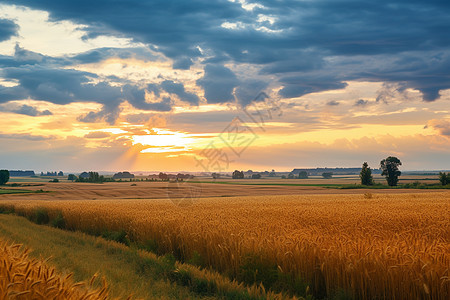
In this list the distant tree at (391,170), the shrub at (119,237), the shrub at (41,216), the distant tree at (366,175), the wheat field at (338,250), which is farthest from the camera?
the distant tree at (391,170)

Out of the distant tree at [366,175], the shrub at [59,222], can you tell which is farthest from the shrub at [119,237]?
the distant tree at [366,175]

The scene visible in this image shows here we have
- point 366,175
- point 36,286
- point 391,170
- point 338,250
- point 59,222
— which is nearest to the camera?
point 36,286

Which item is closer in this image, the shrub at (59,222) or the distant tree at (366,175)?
the shrub at (59,222)

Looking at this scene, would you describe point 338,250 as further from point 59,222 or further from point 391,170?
point 391,170

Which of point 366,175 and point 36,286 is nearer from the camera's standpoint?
point 36,286

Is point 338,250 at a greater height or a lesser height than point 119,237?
greater

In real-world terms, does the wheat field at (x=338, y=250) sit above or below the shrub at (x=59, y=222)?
above

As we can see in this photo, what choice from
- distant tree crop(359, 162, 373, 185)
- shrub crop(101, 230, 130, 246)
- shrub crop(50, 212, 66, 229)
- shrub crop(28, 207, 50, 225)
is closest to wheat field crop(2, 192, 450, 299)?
shrub crop(101, 230, 130, 246)

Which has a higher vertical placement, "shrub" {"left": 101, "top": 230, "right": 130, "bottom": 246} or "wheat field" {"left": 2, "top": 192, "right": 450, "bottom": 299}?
"wheat field" {"left": 2, "top": 192, "right": 450, "bottom": 299}

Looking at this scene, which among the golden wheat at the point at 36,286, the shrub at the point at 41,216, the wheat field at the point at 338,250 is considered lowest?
the shrub at the point at 41,216

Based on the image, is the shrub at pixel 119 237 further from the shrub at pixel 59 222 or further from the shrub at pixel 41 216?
the shrub at pixel 41 216

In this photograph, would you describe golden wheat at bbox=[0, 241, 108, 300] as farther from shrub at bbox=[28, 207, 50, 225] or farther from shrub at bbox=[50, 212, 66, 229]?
shrub at bbox=[28, 207, 50, 225]

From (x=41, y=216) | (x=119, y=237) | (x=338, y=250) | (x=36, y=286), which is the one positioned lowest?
(x=41, y=216)

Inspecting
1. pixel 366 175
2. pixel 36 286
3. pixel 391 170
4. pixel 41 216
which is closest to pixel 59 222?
pixel 41 216
